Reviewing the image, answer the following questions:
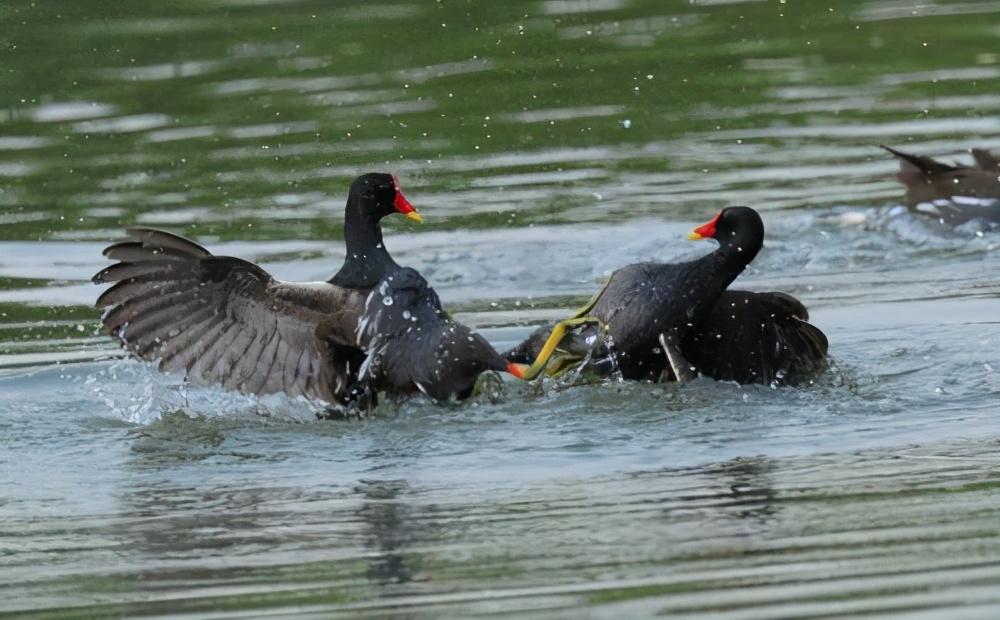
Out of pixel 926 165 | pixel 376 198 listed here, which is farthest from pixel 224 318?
pixel 926 165

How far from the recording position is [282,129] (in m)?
12.5

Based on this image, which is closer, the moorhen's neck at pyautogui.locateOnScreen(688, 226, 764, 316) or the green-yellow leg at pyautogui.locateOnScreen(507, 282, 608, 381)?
the green-yellow leg at pyautogui.locateOnScreen(507, 282, 608, 381)

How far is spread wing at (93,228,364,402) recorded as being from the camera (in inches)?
289

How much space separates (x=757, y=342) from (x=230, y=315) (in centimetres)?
196

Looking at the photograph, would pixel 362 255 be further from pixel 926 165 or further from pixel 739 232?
pixel 926 165

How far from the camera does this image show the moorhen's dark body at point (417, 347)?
7.02m

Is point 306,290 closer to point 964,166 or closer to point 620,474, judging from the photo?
point 620,474

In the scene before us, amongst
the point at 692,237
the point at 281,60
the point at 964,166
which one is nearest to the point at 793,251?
the point at 964,166

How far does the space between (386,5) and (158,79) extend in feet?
7.10

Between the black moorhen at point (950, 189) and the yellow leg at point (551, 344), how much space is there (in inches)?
134

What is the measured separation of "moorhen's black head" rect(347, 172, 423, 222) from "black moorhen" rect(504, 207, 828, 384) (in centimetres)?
73

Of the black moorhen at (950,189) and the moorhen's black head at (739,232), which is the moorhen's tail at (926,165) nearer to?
the black moorhen at (950,189)

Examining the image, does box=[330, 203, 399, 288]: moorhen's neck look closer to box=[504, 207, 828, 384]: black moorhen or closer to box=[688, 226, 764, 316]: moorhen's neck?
box=[504, 207, 828, 384]: black moorhen

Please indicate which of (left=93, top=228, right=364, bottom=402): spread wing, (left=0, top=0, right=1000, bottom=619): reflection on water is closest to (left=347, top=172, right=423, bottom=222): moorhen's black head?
(left=93, top=228, right=364, bottom=402): spread wing
